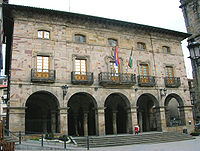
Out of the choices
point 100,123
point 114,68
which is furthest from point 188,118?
point 100,123

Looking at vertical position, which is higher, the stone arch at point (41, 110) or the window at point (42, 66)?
the window at point (42, 66)

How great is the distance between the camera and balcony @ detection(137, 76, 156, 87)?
2144 cm

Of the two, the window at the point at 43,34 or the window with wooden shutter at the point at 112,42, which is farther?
the window with wooden shutter at the point at 112,42

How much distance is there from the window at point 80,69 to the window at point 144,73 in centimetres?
614

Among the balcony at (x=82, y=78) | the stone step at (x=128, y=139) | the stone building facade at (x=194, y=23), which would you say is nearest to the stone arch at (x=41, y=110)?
the balcony at (x=82, y=78)

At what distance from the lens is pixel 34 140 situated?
15.6 m

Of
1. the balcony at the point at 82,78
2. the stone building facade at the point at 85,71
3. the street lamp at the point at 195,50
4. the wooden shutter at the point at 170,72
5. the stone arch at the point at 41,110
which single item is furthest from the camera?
the wooden shutter at the point at 170,72

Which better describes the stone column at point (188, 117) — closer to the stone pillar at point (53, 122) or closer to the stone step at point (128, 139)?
the stone step at point (128, 139)

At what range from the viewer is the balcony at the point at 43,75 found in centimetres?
1728

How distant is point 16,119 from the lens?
53.2 feet

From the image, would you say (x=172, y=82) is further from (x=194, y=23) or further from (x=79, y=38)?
(x=194, y=23)

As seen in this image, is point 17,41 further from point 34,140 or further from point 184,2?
point 184,2

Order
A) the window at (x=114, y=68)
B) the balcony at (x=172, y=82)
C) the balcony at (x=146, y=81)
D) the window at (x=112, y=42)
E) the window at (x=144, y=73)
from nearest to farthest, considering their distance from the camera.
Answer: the window at (x=114, y=68) → the balcony at (x=146, y=81) → the window at (x=112, y=42) → the window at (x=144, y=73) → the balcony at (x=172, y=82)

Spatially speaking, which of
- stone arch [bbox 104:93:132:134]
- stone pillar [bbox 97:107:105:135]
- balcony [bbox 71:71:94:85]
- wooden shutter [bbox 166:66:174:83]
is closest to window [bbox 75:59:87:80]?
balcony [bbox 71:71:94:85]
